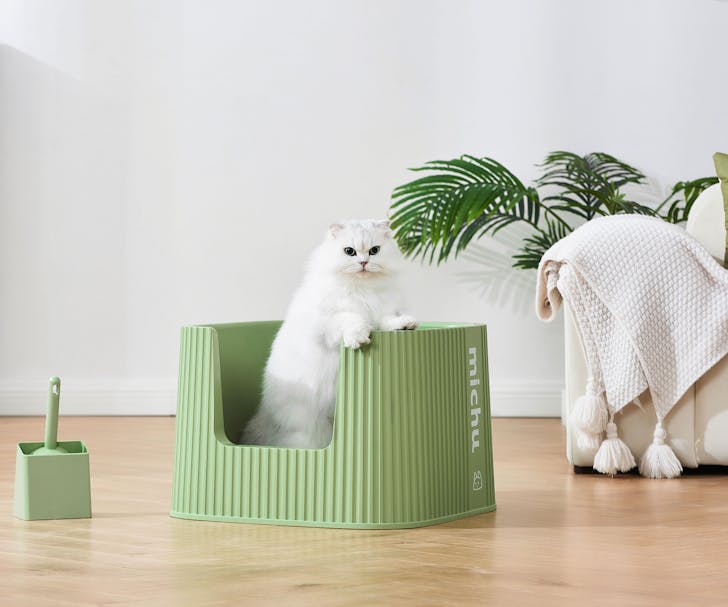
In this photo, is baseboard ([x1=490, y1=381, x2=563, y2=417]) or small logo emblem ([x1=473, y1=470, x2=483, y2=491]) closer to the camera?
small logo emblem ([x1=473, y1=470, x2=483, y2=491])

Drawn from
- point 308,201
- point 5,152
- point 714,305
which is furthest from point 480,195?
point 5,152

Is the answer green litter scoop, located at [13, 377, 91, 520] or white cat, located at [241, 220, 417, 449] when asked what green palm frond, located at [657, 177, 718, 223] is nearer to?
white cat, located at [241, 220, 417, 449]

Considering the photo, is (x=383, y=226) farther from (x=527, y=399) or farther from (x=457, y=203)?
(x=527, y=399)

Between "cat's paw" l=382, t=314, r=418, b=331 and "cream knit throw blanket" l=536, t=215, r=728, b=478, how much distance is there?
0.66 meters

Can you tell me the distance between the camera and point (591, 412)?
7.98 feet

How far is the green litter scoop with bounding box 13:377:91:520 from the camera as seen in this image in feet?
6.47

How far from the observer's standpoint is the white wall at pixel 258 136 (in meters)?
3.72

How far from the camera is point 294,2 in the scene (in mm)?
3756

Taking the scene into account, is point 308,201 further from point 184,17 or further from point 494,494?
point 494,494

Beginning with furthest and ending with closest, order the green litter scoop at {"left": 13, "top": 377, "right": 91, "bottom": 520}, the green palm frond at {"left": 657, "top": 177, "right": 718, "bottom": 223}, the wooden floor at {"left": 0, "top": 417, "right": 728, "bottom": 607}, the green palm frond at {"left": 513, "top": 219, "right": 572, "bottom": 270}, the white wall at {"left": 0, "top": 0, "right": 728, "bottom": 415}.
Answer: the white wall at {"left": 0, "top": 0, "right": 728, "bottom": 415} < the green palm frond at {"left": 513, "top": 219, "right": 572, "bottom": 270} < the green palm frond at {"left": 657, "top": 177, "right": 718, "bottom": 223} < the green litter scoop at {"left": 13, "top": 377, "right": 91, "bottom": 520} < the wooden floor at {"left": 0, "top": 417, "right": 728, "bottom": 607}

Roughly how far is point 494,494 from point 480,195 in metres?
1.33

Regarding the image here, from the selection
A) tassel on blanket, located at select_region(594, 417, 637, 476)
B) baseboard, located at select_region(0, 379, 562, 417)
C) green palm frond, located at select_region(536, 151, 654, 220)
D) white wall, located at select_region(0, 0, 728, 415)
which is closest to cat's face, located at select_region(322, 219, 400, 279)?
tassel on blanket, located at select_region(594, 417, 637, 476)

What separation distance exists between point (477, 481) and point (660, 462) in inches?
24.5

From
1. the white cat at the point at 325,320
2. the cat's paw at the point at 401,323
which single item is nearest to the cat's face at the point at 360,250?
the white cat at the point at 325,320
